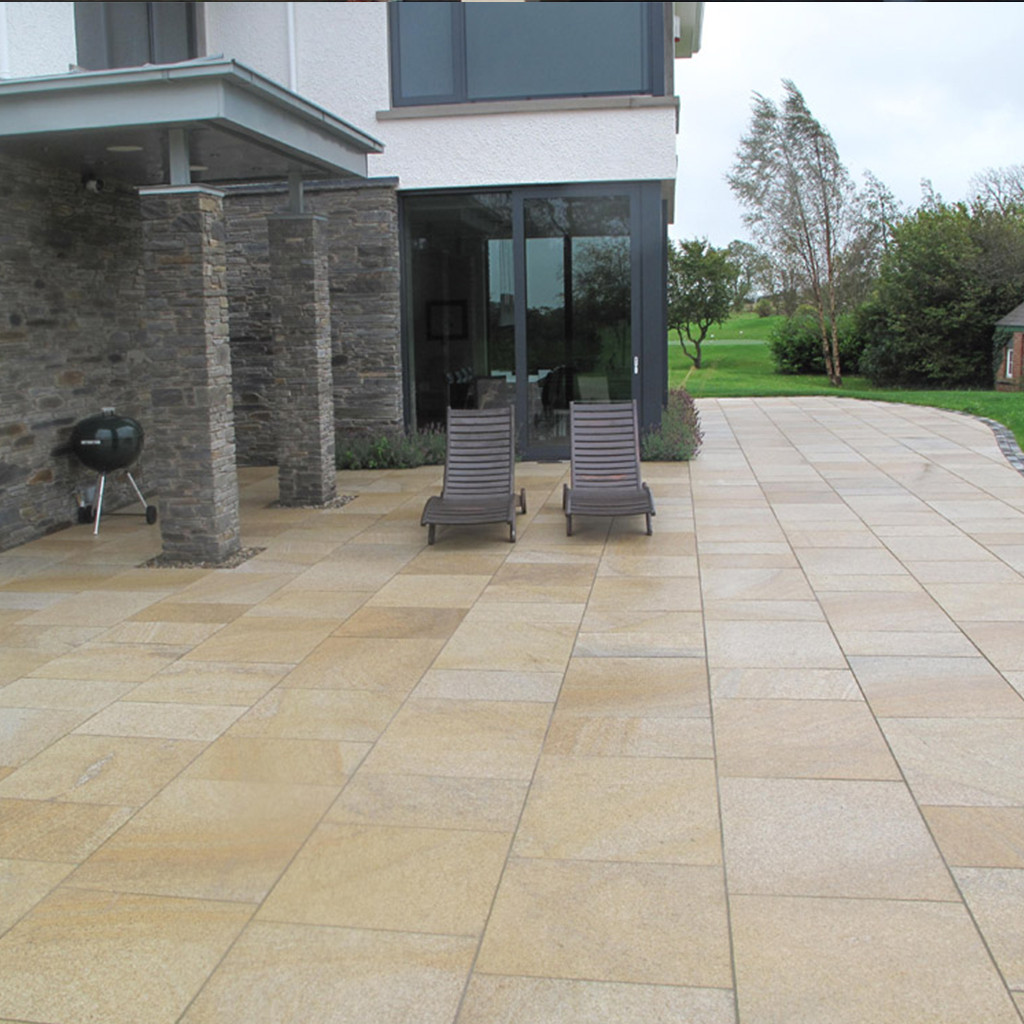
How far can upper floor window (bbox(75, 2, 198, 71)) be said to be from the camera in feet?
36.6

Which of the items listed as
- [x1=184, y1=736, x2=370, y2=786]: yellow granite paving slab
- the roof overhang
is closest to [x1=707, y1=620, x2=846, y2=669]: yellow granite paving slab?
[x1=184, y1=736, x2=370, y2=786]: yellow granite paving slab

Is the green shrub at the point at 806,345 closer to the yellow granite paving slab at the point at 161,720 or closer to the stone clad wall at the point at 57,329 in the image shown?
the stone clad wall at the point at 57,329

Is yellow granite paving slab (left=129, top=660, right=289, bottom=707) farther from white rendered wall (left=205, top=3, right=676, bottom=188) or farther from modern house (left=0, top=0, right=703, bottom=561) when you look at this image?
white rendered wall (left=205, top=3, right=676, bottom=188)

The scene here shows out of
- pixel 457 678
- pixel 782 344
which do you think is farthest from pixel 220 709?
pixel 782 344

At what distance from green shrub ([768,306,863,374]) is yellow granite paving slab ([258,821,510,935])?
3054 cm

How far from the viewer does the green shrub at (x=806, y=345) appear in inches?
1292

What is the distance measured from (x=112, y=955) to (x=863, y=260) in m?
30.9

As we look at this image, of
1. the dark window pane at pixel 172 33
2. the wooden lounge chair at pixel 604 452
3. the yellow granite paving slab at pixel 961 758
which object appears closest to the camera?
the yellow granite paving slab at pixel 961 758

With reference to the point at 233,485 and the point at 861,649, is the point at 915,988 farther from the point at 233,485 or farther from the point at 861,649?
the point at 233,485

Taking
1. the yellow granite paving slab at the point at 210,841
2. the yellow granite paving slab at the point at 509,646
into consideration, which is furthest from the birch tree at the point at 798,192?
the yellow granite paving slab at the point at 210,841

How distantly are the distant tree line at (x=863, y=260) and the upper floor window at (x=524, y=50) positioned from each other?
17.3m

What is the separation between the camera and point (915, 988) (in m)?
3.16

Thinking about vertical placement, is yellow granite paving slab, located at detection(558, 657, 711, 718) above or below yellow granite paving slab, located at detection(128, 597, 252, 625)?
below

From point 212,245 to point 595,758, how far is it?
5444 mm
